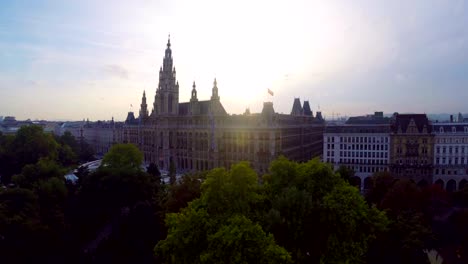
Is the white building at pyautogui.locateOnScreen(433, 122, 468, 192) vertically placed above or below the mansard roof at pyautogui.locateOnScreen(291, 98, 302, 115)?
below

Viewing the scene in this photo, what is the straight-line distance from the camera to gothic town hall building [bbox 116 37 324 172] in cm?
7838

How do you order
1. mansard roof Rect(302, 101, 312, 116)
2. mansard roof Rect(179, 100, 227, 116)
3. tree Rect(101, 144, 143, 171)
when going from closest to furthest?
tree Rect(101, 144, 143, 171) → mansard roof Rect(179, 100, 227, 116) → mansard roof Rect(302, 101, 312, 116)

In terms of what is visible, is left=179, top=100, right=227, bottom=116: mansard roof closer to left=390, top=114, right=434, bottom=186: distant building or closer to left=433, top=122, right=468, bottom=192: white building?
left=390, top=114, right=434, bottom=186: distant building

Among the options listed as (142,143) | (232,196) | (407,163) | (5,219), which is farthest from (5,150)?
(407,163)

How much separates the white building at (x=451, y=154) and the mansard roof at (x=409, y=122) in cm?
253

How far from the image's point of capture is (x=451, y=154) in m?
74.6

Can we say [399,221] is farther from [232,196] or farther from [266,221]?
[232,196]

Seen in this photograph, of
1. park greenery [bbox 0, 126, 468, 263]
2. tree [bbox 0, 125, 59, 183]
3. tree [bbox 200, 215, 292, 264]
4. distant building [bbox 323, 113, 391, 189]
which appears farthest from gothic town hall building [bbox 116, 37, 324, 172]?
tree [bbox 200, 215, 292, 264]

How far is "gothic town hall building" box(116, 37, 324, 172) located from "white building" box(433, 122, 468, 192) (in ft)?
96.3

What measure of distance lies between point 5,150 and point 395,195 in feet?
245

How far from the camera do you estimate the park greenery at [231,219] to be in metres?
28.3

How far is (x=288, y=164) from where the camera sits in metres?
36.5

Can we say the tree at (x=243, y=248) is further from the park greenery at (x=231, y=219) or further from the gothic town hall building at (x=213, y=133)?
the gothic town hall building at (x=213, y=133)

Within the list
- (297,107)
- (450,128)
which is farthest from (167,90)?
(450,128)
